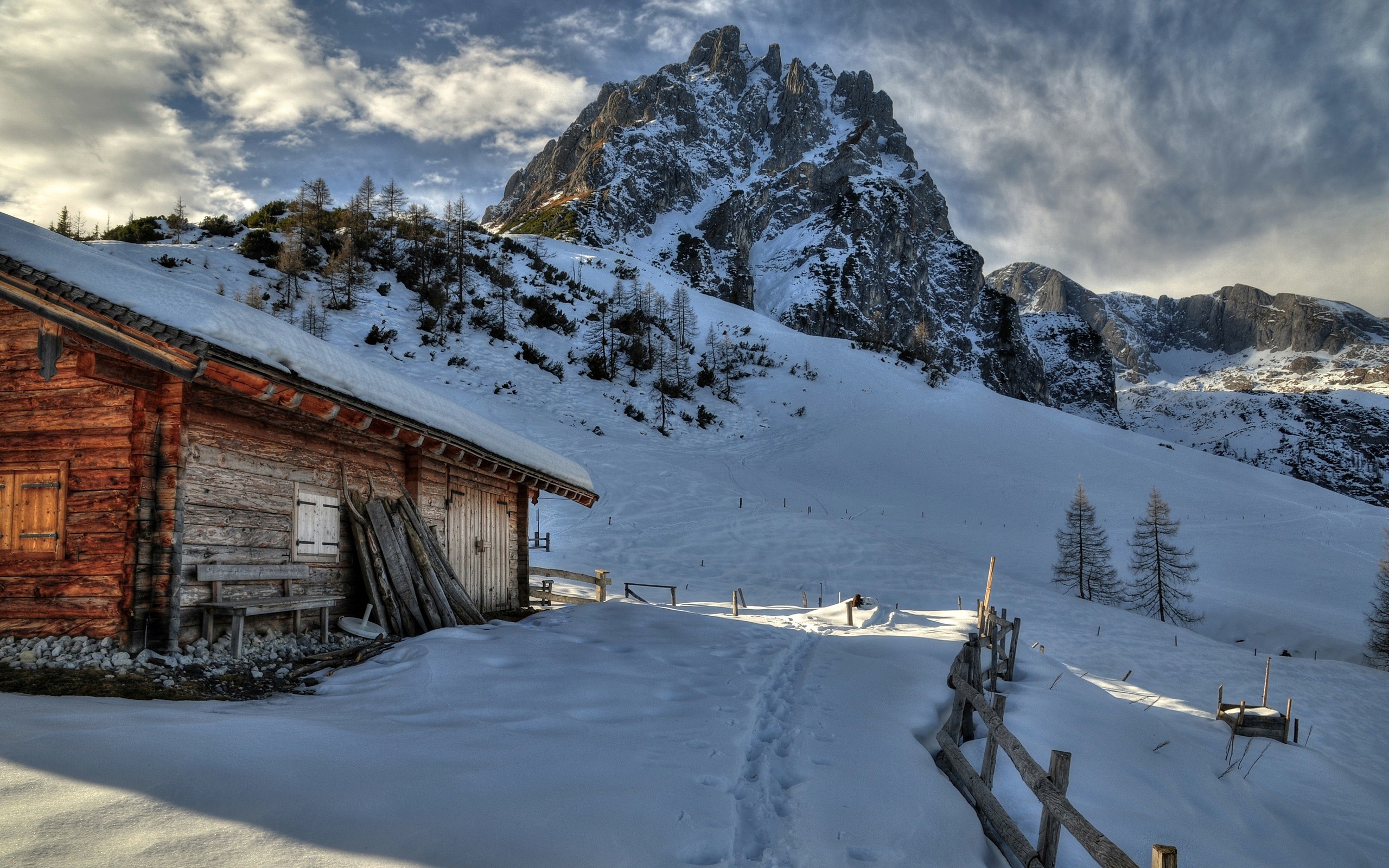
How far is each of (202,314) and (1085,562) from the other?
36.1 m

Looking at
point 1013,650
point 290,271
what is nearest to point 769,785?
point 1013,650

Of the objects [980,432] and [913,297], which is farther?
[913,297]

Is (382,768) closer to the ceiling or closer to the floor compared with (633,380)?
closer to the floor

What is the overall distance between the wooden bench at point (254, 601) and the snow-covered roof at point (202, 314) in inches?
89.0

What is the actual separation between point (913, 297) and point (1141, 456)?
9792 centimetres

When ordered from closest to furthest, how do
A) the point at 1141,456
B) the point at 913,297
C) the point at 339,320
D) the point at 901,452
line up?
the point at 339,320
the point at 901,452
the point at 1141,456
the point at 913,297

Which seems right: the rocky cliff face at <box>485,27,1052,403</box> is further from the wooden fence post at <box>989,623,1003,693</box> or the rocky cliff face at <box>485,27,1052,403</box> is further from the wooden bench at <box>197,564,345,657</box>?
the wooden bench at <box>197,564,345,657</box>

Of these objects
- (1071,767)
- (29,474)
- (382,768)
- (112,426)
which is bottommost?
(1071,767)

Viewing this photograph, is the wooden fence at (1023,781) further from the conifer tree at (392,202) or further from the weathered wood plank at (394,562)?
the conifer tree at (392,202)

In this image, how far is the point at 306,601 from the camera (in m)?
8.40

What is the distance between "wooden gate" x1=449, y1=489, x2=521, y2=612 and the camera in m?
12.5

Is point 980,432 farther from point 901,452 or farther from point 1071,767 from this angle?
point 1071,767

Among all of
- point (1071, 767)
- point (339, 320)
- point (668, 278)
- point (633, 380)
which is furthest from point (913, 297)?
point (1071, 767)

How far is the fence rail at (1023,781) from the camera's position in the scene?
415cm
